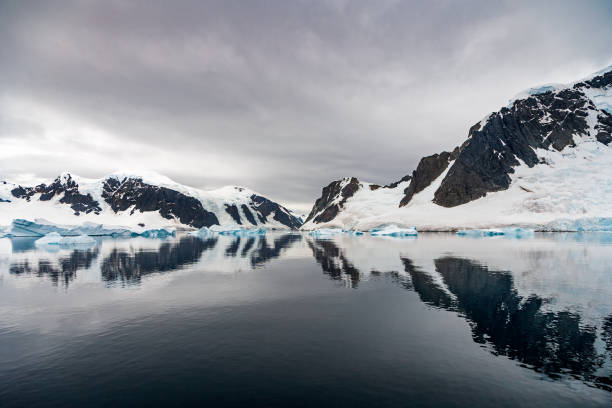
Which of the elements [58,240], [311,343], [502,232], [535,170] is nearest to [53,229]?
[58,240]

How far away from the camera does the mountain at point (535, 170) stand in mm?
119750

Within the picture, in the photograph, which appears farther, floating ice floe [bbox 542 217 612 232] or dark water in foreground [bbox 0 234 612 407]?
floating ice floe [bbox 542 217 612 232]

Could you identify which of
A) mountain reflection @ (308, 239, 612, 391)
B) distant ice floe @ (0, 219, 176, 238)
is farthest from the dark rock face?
mountain reflection @ (308, 239, 612, 391)

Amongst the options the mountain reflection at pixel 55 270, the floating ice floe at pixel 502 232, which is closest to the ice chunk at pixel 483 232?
the floating ice floe at pixel 502 232

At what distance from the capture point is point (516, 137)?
17175 cm

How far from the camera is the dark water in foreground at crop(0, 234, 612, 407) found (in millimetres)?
10219

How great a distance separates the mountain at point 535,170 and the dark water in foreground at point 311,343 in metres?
114

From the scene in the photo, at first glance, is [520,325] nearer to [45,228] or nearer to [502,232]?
[502,232]

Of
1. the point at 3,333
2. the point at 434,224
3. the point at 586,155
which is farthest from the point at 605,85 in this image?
the point at 3,333

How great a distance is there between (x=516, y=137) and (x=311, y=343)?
649 ft

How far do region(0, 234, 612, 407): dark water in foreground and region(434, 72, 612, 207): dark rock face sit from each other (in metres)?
150

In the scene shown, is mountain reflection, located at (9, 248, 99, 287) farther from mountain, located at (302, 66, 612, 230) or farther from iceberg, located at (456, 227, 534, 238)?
mountain, located at (302, 66, 612, 230)

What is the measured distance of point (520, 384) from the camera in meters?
10.8

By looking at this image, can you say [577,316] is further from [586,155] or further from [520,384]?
[586,155]
